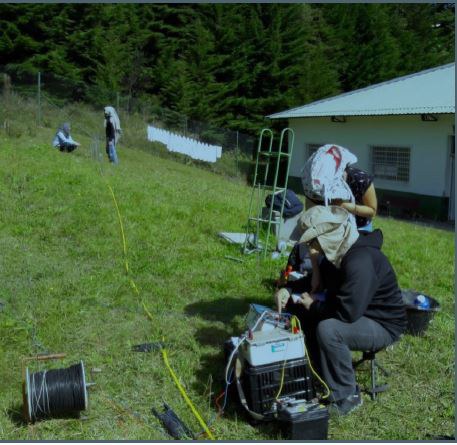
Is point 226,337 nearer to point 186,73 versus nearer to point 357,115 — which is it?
point 357,115

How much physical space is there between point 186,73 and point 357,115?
432 inches

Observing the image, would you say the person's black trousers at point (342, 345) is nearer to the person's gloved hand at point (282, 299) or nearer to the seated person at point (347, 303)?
the seated person at point (347, 303)

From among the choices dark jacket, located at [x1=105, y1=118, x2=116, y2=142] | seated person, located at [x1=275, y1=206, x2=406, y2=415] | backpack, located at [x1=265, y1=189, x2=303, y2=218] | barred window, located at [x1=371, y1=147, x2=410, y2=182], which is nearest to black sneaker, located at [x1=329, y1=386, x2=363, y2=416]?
seated person, located at [x1=275, y1=206, x2=406, y2=415]

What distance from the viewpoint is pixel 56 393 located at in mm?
3449

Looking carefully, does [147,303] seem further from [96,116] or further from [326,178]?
[96,116]

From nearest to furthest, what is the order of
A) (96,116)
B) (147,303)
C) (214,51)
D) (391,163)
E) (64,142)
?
(147,303) → (64,142) → (391,163) → (96,116) → (214,51)

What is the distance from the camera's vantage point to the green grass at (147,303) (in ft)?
12.2

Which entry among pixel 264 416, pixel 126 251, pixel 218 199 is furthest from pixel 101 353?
pixel 218 199

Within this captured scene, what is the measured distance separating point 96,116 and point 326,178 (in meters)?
17.3

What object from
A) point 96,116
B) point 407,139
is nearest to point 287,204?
point 407,139

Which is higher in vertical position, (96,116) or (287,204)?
(96,116)

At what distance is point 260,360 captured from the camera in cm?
342

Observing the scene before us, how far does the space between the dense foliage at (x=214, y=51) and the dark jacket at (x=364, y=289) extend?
22753mm

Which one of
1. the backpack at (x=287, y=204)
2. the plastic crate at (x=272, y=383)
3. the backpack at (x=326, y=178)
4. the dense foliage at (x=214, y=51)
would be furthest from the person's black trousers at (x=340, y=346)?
the dense foliage at (x=214, y=51)
